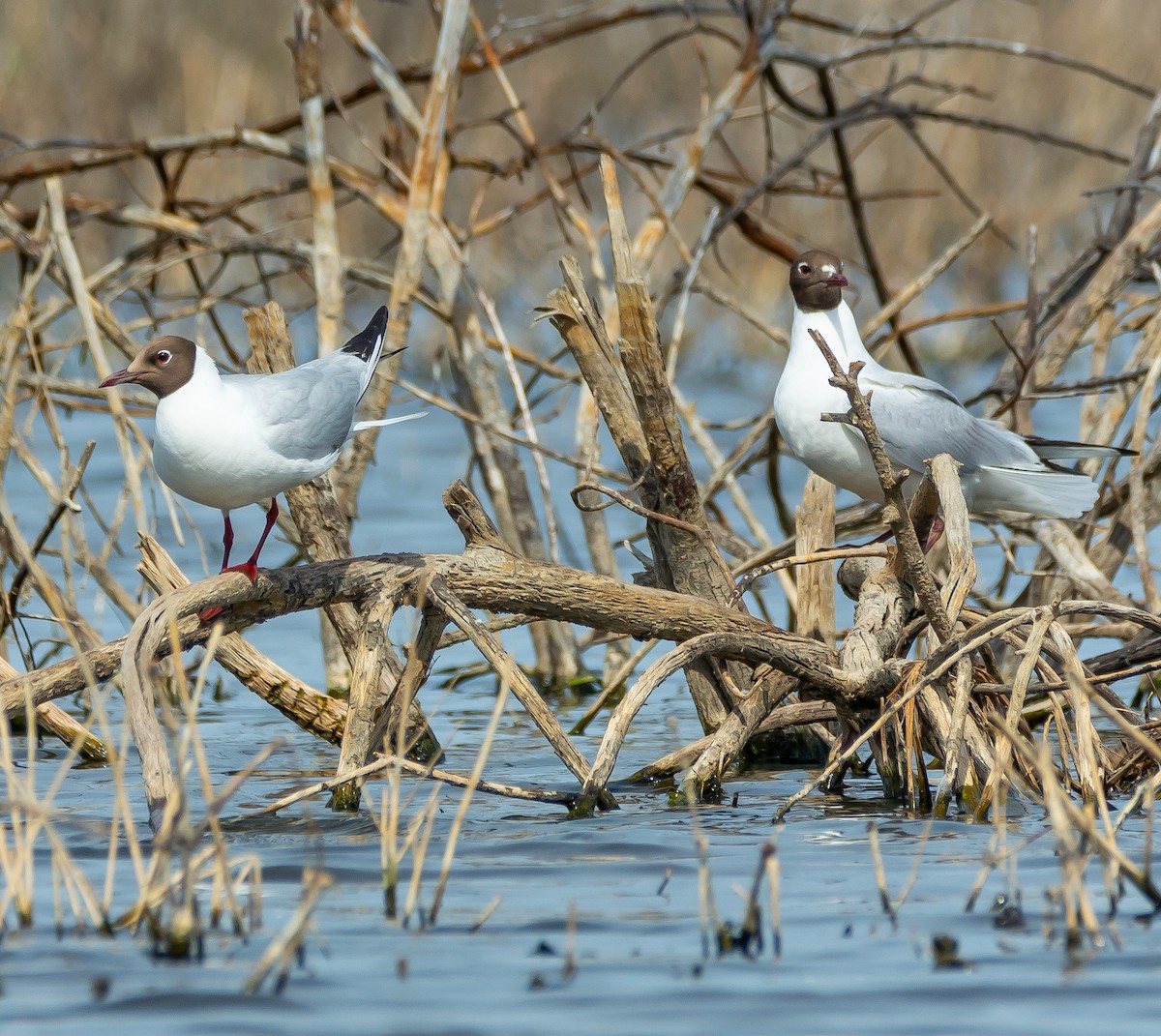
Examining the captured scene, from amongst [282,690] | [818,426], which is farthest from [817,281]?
[282,690]

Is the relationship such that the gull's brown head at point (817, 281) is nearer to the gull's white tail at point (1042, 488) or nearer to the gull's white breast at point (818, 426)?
the gull's white breast at point (818, 426)

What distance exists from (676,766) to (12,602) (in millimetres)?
2635

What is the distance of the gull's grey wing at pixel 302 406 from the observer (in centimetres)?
499

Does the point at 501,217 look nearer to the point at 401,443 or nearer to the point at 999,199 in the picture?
the point at 401,443

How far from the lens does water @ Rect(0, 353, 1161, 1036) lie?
348 centimetres

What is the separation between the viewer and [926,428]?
18.9 ft

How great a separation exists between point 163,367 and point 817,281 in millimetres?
2203

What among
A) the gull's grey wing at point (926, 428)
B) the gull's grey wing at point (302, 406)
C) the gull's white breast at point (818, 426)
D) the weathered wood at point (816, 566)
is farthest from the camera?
the weathered wood at point (816, 566)

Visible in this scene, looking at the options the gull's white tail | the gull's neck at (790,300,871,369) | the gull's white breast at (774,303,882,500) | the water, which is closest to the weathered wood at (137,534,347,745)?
the water

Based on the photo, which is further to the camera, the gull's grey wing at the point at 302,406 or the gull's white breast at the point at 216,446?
the gull's grey wing at the point at 302,406

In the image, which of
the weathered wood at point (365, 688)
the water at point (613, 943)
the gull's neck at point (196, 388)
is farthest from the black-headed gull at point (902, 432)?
the gull's neck at point (196, 388)

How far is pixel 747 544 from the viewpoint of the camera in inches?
277

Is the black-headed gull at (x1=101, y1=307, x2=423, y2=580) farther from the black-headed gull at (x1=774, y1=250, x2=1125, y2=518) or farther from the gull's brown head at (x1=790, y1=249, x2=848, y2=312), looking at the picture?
the gull's brown head at (x1=790, y1=249, x2=848, y2=312)

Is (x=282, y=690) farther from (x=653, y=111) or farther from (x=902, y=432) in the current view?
(x=653, y=111)
